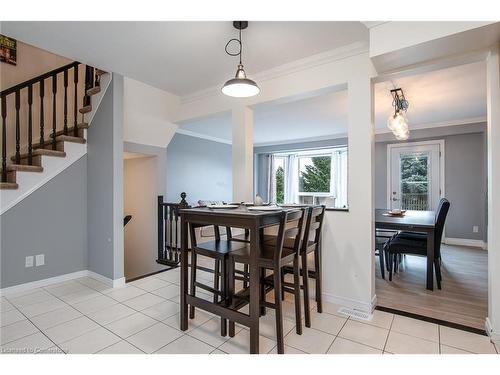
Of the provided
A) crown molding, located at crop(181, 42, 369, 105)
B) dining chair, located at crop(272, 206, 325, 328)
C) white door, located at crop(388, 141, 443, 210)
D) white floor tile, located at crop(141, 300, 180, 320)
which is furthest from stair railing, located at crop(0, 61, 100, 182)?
white door, located at crop(388, 141, 443, 210)

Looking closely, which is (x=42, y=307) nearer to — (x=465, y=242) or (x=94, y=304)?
(x=94, y=304)

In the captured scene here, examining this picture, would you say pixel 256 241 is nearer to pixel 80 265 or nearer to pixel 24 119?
pixel 80 265

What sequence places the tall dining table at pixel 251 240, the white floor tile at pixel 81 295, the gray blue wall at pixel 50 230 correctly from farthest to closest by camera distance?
the gray blue wall at pixel 50 230 < the white floor tile at pixel 81 295 < the tall dining table at pixel 251 240

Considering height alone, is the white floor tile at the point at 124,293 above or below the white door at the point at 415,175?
below

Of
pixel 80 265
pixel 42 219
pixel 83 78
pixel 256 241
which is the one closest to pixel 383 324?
pixel 256 241

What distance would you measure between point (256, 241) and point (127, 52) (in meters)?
2.22

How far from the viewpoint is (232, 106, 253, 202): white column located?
3.01 meters

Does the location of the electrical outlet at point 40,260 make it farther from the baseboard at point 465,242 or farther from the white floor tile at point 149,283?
the baseboard at point 465,242

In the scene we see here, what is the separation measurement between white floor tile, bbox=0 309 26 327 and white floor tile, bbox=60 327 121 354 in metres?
0.69

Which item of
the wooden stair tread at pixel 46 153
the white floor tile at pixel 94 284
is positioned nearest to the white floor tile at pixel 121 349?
the white floor tile at pixel 94 284

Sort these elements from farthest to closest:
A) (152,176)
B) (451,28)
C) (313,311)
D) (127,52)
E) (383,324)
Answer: (152,176), (127,52), (313,311), (383,324), (451,28)

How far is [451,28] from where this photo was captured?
1636 mm

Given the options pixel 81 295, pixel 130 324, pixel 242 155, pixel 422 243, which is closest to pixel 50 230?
pixel 81 295

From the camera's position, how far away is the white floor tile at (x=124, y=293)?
2.55 m
